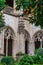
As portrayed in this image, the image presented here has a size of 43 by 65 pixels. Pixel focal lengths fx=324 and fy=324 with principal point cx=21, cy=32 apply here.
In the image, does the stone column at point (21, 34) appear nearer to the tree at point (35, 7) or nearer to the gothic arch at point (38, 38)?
the gothic arch at point (38, 38)

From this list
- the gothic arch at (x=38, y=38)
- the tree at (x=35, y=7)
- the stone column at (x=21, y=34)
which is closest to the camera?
the tree at (x=35, y=7)

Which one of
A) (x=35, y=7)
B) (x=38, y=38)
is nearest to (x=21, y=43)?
(x=38, y=38)

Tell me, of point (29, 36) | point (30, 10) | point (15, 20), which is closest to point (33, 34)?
point (29, 36)

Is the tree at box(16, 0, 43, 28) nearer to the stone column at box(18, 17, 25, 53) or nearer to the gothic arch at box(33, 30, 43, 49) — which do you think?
the stone column at box(18, 17, 25, 53)

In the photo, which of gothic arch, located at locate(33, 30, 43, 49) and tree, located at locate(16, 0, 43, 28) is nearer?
tree, located at locate(16, 0, 43, 28)

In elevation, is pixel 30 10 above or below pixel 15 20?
below

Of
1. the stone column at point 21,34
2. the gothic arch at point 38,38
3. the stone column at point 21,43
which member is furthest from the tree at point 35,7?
the gothic arch at point 38,38

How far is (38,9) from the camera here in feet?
14.4

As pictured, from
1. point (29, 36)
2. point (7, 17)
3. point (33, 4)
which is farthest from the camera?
point (29, 36)

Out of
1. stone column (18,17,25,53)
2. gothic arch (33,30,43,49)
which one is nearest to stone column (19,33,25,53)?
stone column (18,17,25,53)

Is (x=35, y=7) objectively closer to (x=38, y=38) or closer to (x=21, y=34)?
(x=21, y=34)

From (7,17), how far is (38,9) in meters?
18.6

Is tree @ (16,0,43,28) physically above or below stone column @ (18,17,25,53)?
below

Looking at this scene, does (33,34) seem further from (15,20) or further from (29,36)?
(15,20)
